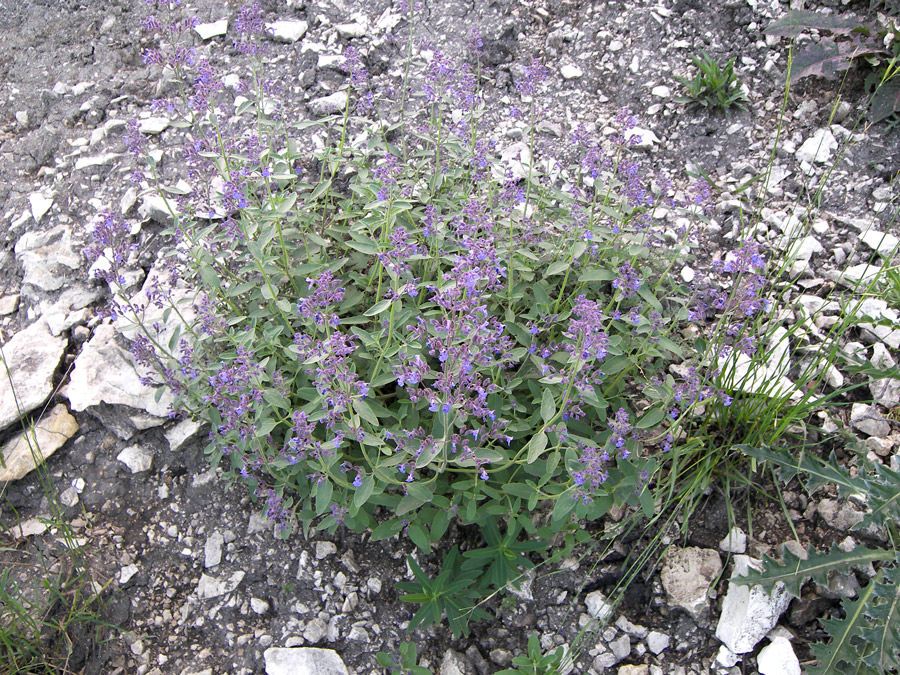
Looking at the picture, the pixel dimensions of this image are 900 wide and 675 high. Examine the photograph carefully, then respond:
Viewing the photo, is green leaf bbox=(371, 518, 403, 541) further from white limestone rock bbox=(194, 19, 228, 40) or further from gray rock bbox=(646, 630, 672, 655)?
white limestone rock bbox=(194, 19, 228, 40)

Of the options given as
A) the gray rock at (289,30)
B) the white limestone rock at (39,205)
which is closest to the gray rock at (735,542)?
the gray rock at (289,30)

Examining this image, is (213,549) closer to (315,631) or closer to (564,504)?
(315,631)

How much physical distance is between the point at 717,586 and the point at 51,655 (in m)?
3.08

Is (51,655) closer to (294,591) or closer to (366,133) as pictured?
(294,591)

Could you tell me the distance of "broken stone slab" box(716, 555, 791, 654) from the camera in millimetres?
3088

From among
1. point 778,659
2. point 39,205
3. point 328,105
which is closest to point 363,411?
point 778,659

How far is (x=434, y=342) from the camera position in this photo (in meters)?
2.62

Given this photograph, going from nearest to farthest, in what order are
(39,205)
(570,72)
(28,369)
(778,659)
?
(778,659) → (28,369) → (39,205) → (570,72)

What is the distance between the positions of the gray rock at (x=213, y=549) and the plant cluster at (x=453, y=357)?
0.95 ft

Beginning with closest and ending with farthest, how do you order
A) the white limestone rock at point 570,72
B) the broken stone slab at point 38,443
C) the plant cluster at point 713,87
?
the broken stone slab at point 38,443 → the plant cluster at point 713,87 → the white limestone rock at point 570,72

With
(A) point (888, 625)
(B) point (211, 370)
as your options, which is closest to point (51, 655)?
(B) point (211, 370)

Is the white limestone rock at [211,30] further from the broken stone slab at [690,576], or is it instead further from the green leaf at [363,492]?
the broken stone slab at [690,576]

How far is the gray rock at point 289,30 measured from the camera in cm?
518

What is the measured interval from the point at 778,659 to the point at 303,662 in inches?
81.6
